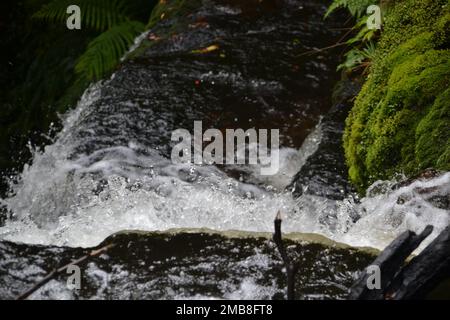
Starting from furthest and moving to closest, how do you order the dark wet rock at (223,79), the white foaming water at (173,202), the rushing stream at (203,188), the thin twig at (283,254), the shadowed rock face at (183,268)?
the dark wet rock at (223,79) < the white foaming water at (173,202) < the rushing stream at (203,188) < the shadowed rock face at (183,268) < the thin twig at (283,254)

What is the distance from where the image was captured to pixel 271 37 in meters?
5.98

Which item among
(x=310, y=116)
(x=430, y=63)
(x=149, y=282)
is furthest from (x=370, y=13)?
(x=149, y=282)

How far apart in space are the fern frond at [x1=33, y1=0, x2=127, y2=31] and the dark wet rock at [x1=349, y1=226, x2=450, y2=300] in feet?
18.2

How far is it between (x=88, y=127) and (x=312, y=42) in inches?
97.0

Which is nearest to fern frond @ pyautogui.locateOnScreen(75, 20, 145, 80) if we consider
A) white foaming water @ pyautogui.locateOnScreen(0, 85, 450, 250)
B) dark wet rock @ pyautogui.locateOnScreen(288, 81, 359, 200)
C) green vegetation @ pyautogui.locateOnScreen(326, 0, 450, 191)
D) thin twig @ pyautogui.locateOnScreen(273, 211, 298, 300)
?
white foaming water @ pyautogui.locateOnScreen(0, 85, 450, 250)

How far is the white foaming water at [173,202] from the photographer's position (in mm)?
3191

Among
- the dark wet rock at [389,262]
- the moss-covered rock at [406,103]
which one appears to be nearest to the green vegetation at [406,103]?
the moss-covered rock at [406,103]

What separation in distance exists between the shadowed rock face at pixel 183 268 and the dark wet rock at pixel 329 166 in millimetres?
1179

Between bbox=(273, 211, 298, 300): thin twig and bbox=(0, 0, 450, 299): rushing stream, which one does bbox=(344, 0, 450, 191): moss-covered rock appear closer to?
bbox=(0, 0, 450, 299): rushing stream

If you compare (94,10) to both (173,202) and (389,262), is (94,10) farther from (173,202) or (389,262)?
(389,262)

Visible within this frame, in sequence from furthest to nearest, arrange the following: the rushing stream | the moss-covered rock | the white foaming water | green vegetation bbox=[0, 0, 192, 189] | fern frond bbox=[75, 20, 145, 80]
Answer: green vegetation bbox=[0, 0, 192, 189] < fern frond bbox=[75, 20, 145, 80] < the moss-covered rock < the white foaming water < the rushing stream

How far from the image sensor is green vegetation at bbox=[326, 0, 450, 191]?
3.38m

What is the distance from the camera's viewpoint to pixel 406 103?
3.61 meters

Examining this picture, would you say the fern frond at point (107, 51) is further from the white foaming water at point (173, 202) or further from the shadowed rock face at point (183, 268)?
the shadowed rock face at point (183, 268)
